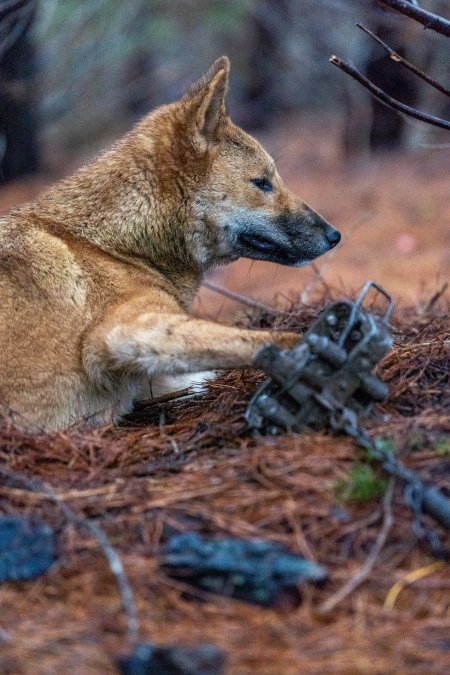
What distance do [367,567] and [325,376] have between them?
2.86ft

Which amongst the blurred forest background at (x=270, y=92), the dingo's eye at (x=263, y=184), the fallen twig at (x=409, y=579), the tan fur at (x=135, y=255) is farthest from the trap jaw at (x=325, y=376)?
the blurred forest background at (x=270, y=92)

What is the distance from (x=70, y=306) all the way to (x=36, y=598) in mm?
1680

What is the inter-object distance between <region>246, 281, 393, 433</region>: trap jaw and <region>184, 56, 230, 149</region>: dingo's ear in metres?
1.52

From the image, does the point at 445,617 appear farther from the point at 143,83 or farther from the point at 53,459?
the point at 143,83

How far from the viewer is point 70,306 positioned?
416 cm

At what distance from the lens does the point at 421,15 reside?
4.00 meters

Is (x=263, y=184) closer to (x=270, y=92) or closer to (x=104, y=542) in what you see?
(x=104, y=542)

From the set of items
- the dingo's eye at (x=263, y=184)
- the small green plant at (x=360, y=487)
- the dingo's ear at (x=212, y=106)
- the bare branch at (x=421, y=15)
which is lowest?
the small green plant at (x=360, y=487)

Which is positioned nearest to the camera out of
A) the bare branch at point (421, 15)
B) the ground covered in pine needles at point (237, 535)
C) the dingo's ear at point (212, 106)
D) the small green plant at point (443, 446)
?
the ground covered in pine needles at point (237, 535)

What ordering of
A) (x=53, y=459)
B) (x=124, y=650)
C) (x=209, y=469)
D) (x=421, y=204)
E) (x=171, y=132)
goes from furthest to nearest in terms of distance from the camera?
(x=421, y=204), (x=171, y=132), (x=53, y=459), (x=209, y=469), (x=124, y=650)

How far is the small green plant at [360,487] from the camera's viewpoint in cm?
301

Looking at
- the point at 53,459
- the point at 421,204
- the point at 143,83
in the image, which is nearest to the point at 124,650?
the point at 53,459

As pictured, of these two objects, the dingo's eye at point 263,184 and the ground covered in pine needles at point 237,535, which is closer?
the ground covered in pine needles at point 237,535

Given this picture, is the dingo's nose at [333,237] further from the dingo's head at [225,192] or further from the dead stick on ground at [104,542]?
the dead stick on ground at [104,542]
